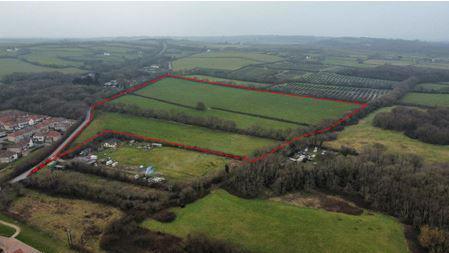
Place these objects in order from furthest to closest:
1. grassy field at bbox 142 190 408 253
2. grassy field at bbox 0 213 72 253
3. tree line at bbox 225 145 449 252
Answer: tree line at bbox 225 145 449 252 → grassy field at bbox 0 213 72 253 → grassy field at bbox 142 190 408 253

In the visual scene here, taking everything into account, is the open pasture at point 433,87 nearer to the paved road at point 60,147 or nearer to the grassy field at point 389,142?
the grassy field at point 389,142

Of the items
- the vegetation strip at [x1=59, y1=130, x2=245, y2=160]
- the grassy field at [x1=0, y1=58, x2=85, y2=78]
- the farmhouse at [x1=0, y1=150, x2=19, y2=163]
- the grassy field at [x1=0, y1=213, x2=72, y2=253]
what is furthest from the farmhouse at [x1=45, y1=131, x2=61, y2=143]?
the grassy field at [x1=0, y1=58, x2=85, y2=78]

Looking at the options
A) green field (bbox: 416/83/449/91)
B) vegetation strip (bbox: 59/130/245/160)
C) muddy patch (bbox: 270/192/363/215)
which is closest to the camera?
muddy patch (bbox: 270/192/363/215)

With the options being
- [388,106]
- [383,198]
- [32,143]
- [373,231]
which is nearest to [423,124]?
[388,106]

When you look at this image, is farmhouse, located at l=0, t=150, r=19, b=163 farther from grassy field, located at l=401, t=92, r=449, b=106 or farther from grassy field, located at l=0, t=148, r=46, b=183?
grassy field, located at l=401, t=92, r=449, b=106

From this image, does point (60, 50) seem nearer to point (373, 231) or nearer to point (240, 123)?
point (240, 123)

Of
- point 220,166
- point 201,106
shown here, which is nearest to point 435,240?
point 220,166

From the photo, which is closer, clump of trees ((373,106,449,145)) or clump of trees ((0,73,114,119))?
clump of trees ((373,106,449,145))
